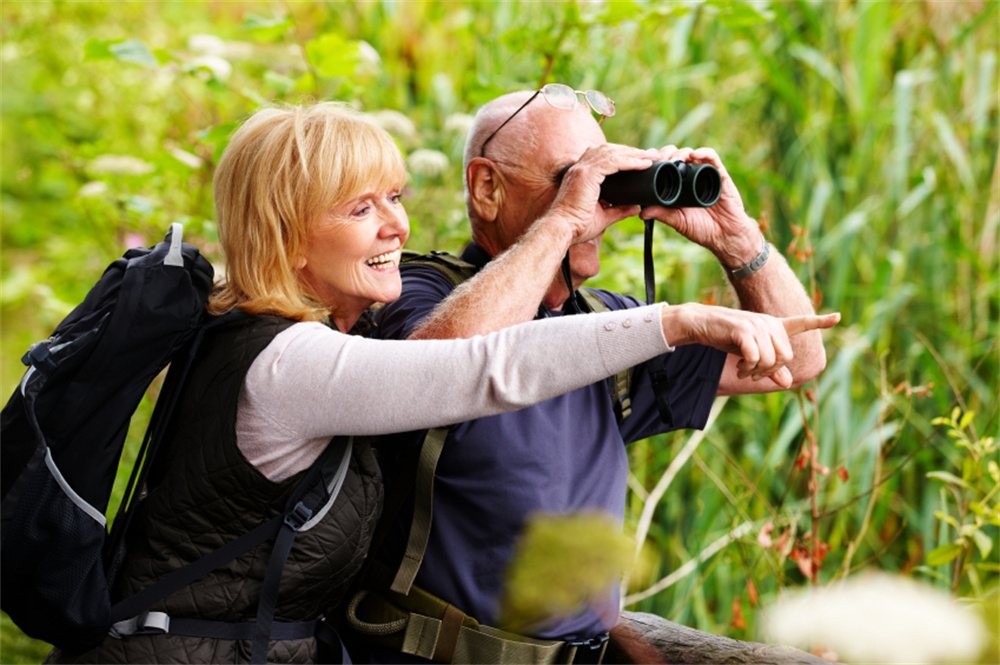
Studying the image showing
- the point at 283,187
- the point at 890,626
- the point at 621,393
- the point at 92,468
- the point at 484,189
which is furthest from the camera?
the point at 484,189

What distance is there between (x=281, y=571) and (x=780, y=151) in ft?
10.4

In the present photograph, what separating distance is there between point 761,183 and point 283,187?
2689 millimetres

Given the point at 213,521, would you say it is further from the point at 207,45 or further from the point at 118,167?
the point at 118,167

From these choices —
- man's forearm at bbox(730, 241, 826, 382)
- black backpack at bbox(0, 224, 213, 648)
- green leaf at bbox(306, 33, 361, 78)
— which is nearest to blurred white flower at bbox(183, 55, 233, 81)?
green leaf at bbox(306, 33, 361, 78)

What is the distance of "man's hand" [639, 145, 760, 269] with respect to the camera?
1828 millimetres

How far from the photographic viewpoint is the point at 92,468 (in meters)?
1.27

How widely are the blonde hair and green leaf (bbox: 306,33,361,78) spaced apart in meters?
1.05

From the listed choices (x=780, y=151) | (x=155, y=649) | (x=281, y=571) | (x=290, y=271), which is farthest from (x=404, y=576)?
(x=780, y=151)

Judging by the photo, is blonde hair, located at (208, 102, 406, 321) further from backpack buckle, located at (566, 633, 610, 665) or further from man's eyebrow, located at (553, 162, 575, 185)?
backpack buckle, located at (566, 633, 610, 665)

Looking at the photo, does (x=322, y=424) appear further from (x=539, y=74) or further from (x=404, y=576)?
(x=539, y=74)

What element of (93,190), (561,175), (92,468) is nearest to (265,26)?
(93,190)

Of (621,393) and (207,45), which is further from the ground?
(207,45)

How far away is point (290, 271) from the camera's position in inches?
55.8

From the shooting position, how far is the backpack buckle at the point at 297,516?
4.28 ft
